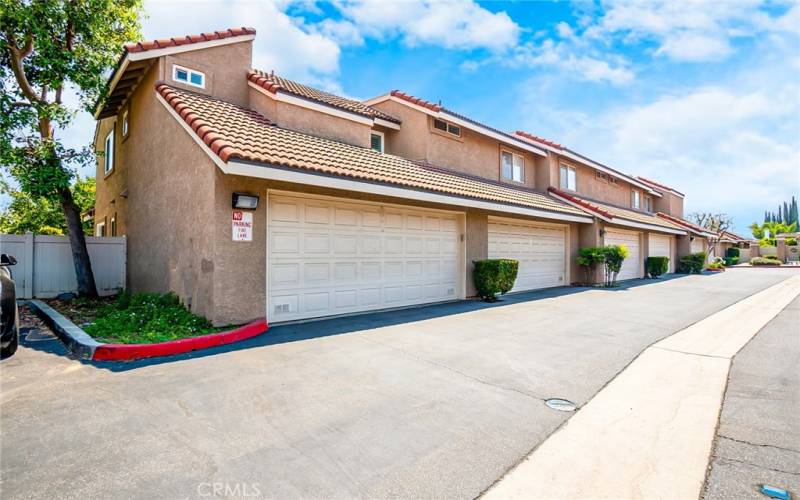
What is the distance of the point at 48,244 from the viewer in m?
10.8

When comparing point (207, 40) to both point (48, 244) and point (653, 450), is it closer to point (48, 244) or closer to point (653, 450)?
point (48, 244)

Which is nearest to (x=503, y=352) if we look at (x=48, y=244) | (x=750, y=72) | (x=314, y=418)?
(x=314, y=418)

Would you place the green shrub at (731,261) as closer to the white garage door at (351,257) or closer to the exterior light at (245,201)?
the white garage door at (351,257)

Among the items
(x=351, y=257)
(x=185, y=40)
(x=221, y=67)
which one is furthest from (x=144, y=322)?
(x=221, y=67)

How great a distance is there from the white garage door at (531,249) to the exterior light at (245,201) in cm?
763

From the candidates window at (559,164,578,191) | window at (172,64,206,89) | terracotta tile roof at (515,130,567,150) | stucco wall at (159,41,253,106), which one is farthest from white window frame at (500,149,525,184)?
window at (172,64,206,89)

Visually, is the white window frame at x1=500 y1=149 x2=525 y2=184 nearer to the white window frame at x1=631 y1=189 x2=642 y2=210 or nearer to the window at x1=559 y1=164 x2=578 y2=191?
the window at x1=559 y1=164 x2=578 y2=191

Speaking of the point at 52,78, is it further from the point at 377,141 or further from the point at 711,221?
the point at 711,221

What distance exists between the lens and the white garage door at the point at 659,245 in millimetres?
22545

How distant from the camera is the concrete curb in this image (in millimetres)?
5164

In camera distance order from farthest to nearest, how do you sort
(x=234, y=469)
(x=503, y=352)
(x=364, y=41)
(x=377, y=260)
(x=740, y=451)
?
(x=364, y=41) → (x=377, y=260) → (x=503, y=352) → (x=740, y=451) → (x=234, y=469)

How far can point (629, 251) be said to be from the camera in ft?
64.9

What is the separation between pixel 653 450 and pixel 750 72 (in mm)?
10913

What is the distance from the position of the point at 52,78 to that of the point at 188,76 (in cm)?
351
